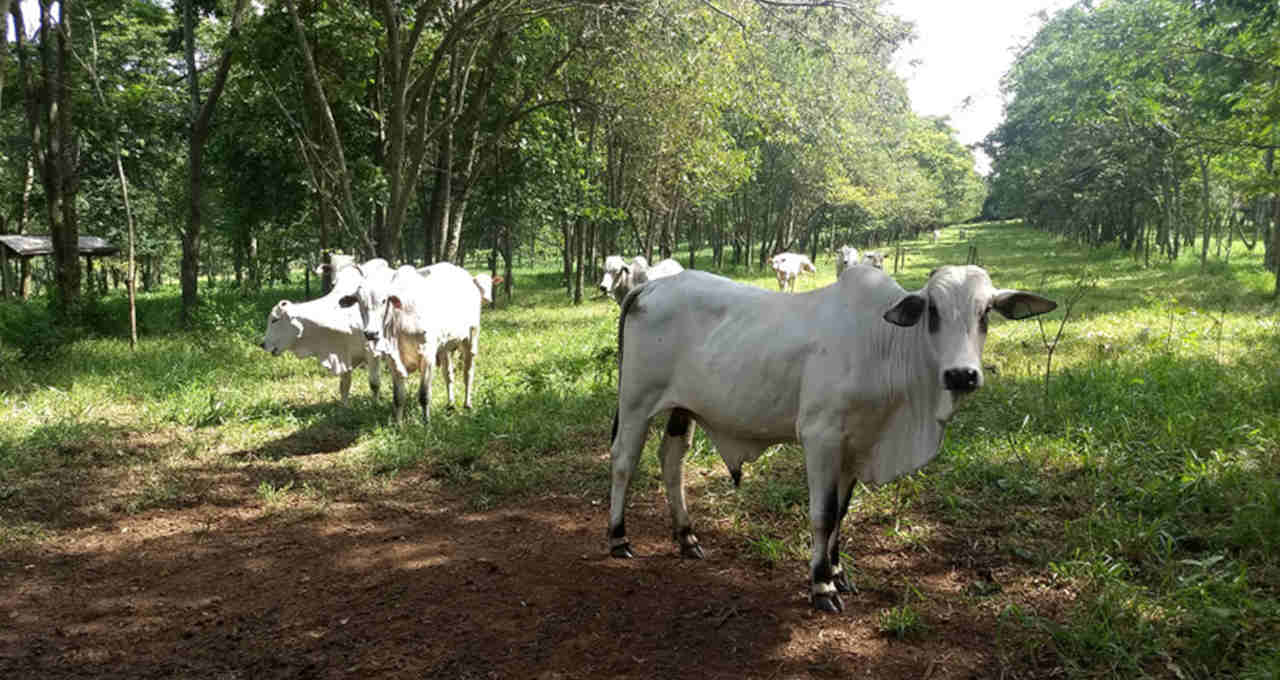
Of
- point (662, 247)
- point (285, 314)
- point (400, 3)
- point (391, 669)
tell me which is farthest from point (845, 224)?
point (391, 669)

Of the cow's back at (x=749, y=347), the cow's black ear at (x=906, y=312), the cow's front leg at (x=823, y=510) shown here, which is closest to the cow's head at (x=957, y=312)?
the cow's black ear at (x=906, y=312)

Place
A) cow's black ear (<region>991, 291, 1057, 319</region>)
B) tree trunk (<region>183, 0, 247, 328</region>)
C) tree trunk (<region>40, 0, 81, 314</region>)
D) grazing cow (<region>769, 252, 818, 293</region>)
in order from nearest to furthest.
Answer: cow's black ear (<region>991, 291, 1057, 319</region>), tree trunk (<region>40, 0, 81, 314</region>), tree trunk (<region>183, 0, 247, 328</region>), grazing cow (<region>769, 252, 818, 293</region>)

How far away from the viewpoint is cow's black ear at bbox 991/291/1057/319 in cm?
349

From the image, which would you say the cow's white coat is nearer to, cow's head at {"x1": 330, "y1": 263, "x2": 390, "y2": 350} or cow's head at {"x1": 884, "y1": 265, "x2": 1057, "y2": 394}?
cow's head at {"x1": 330, "y1": 263, "x2": 390, "y2": 350}

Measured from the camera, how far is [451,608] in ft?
12.7

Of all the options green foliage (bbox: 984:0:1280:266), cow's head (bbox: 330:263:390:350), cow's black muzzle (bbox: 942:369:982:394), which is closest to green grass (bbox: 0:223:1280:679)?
cow's head (bbox: 330:263:390:350)

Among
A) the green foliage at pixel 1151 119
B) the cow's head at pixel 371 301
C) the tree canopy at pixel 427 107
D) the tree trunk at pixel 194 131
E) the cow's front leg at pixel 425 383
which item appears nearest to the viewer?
the cow's head at pixel 371 301

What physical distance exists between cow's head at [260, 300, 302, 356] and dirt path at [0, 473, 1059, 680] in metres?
3.38

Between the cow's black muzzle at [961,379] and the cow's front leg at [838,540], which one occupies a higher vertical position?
the cow's black muzzle at [961,379]

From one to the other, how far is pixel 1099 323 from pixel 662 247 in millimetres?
17965

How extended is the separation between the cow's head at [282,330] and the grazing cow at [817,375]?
5.34 meters

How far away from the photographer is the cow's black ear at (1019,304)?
349 centimetres

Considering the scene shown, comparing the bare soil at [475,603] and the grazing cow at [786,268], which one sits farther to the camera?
the grazing cow at [786,268]

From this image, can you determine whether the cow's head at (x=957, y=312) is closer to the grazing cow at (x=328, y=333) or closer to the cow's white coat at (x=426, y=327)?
the cow's white coat at (x=426, y=327)
